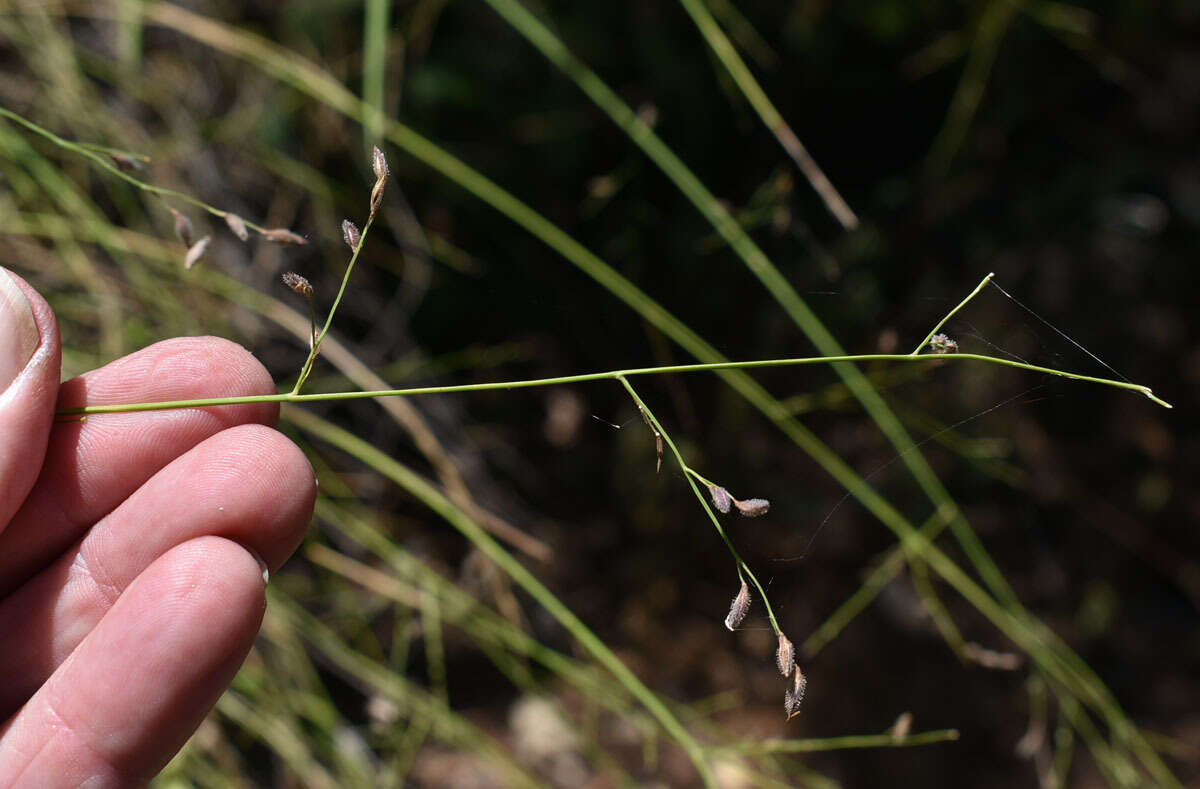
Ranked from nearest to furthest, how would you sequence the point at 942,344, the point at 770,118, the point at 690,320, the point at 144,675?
the point at 942,344 → the point at 144,675 → the point at 770,118 → the point at 690,320

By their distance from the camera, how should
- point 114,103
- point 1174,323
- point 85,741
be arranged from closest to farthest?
1. point 85,741
2. point 114,103
3. point 1174,323

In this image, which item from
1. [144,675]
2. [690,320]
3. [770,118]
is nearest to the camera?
[144,675]

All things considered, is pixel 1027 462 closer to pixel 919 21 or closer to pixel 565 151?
pixel 919 21

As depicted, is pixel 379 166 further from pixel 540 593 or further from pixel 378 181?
pixel 540 593

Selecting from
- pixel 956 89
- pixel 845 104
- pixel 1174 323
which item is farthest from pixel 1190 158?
pixel 845 104

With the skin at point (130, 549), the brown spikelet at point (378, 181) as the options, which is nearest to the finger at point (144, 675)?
the skin at point (130, 549)

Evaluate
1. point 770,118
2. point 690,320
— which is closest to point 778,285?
point 770,118
